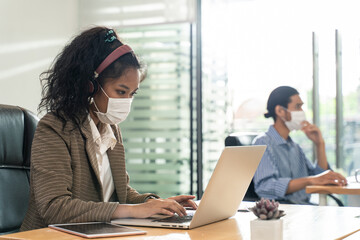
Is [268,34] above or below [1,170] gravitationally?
above

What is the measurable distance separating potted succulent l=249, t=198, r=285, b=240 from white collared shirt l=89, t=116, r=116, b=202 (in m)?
0.85

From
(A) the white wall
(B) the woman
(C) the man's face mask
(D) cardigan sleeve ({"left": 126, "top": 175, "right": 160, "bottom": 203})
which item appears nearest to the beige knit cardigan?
(B) the woman

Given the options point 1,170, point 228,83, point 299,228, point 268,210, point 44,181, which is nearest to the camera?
point 268,210

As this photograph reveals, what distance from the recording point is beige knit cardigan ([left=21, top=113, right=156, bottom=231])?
5.12 ft

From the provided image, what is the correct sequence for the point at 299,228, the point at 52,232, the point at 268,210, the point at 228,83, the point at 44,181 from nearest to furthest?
the point at 268,210 < the point at 52,232 < the point at 299,228 < the point at 44,181 < the point at 228,83

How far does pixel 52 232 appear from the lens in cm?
137

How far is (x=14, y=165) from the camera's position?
1893 mm

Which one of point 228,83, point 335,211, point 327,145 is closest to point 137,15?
point 228,83

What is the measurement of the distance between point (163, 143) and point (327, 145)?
4.78 ft

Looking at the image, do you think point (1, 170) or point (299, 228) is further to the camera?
point (1, 170)

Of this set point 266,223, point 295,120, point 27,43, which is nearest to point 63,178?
point 266,223

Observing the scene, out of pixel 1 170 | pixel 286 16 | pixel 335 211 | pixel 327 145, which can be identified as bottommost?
pixel 327 145

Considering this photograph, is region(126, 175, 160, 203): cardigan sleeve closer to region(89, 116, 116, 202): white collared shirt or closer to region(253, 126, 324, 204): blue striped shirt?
region(89, 116, 116, 202): white collared shirt

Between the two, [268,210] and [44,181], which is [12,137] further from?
[268,210]
